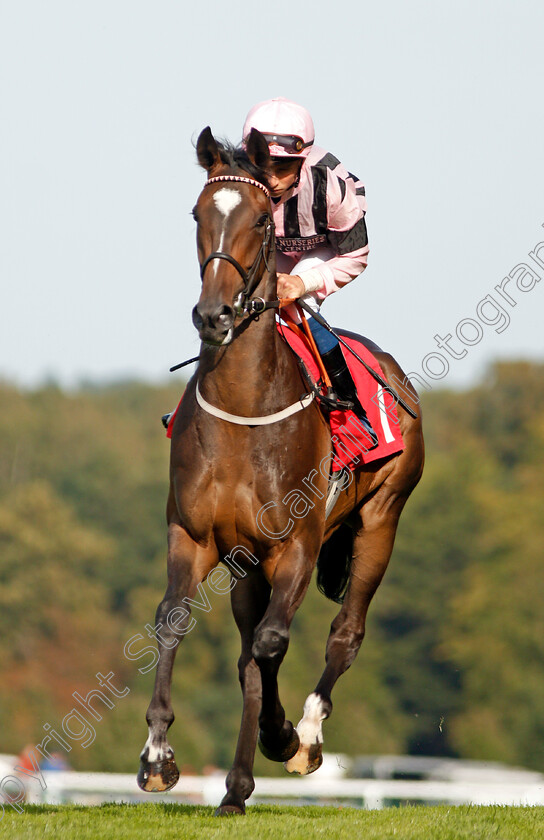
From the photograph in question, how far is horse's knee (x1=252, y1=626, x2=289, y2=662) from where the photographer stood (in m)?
6.25

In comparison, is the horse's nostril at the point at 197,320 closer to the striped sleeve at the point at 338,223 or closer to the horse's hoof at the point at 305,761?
the striped sleeve at the point at 338,223

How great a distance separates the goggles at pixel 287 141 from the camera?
22.4ft

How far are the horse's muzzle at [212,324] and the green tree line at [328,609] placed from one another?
3029cm

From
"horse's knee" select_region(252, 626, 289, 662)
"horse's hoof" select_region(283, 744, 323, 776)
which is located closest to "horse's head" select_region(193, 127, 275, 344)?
"horse's knee" select_region(252, 626, 289, 662)

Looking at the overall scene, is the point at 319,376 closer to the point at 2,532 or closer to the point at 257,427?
the point at 257,427

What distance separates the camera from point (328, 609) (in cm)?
5222

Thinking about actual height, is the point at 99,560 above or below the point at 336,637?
below

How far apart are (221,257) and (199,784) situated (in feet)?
28.8

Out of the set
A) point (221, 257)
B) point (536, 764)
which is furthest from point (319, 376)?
point (536, 764)

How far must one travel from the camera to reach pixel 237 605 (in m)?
7.44

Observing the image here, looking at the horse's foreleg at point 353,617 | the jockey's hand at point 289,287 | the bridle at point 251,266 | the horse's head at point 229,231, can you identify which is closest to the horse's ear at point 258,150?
the horse's head at point 229,231

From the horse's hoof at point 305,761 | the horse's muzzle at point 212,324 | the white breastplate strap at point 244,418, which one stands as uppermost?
the horse's muzzle at point 212,324

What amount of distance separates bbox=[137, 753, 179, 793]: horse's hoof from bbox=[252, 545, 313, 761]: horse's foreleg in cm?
→ 72

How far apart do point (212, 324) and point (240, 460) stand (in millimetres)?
859
